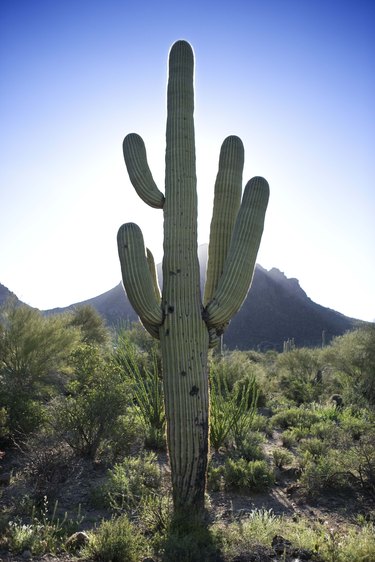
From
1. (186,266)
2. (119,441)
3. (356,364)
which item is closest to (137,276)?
(186,266)

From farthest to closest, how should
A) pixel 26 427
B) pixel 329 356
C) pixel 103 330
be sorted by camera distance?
1. pixel 103 330
2. pixel 329 356
3. pixel 26 427

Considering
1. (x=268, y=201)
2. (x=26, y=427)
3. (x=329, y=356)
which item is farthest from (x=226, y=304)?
(x=329, y=356)

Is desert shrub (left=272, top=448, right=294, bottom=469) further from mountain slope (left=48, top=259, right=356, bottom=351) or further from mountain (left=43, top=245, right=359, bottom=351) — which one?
→ mountain (left=43, top=245, right=359, bottom=351)

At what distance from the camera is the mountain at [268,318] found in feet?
151

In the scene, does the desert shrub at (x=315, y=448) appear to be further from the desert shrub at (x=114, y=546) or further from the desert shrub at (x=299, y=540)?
the desert shrub at (x=114, y=546)

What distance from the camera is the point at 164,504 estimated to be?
459 cm

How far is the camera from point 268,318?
50.7 meters

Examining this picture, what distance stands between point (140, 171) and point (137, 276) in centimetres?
166

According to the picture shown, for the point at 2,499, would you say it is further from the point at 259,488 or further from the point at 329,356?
the point at 329,356

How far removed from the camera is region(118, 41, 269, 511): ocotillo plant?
4.56m

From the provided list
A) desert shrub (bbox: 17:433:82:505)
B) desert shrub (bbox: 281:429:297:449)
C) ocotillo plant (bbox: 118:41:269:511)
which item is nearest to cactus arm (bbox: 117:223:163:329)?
ocotillo plant (bbox: 118:41:269:511)

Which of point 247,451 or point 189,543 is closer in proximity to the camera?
point 189,543

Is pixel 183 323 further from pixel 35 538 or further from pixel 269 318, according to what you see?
pixel 269 318

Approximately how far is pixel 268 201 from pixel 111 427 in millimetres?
4514
